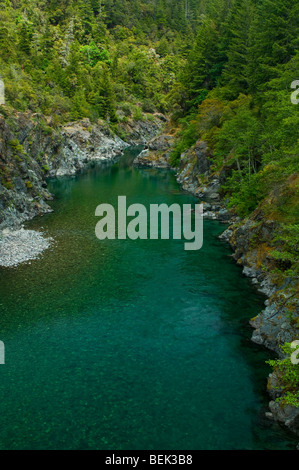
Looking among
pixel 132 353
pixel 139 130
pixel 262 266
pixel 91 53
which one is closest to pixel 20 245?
pixel 132 353

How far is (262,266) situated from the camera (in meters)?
28.8

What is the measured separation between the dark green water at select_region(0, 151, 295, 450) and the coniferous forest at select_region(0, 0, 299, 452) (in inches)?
90.3

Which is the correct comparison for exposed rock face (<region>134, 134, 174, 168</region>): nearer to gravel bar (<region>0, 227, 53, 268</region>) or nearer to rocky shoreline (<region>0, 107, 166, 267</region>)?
rocky shoreline (<region>0, 107, 166, 267</region>)

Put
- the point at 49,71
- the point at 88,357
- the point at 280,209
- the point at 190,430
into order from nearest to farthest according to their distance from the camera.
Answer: the point at 190,430
the point at 88,357
the point at 280,209
the point at 49,71

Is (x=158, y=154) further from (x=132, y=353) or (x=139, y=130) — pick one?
(x=132, y=353)

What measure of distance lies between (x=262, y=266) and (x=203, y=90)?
62586 millimetres

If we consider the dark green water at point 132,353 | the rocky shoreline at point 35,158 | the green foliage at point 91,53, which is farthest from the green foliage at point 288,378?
the green foliage at point 91,53

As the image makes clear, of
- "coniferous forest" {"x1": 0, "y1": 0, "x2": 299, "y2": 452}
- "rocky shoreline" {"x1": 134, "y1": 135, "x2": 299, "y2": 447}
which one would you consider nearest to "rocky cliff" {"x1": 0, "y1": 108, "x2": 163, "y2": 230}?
"coniferous forest" {"x1": 0, "y1": 0, "x2": 299, "y2": 452}

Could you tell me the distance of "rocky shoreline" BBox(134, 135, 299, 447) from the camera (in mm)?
17414

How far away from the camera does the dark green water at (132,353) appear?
15.7 m
